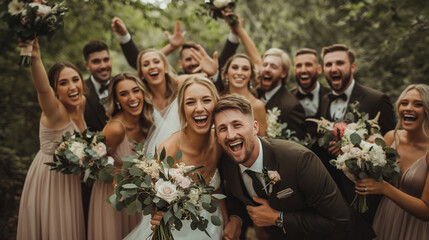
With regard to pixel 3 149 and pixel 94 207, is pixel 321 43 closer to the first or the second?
pixel 94 207

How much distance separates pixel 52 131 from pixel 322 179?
341 cm

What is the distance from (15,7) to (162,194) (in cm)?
253

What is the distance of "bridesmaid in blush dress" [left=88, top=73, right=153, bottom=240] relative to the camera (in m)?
4.09

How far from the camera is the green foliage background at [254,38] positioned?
19.2 ft

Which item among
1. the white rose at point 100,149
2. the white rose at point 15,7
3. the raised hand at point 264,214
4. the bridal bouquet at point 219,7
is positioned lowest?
the raised hand at point 264,214

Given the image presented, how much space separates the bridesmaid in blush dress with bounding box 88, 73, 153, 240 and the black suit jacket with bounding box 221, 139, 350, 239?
197 cm

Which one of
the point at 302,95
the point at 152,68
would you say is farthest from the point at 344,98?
the point at 152,68

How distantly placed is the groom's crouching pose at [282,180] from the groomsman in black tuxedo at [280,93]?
5.47 feet

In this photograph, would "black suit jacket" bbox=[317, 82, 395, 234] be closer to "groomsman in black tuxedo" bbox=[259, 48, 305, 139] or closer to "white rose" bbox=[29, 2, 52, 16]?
"groomsman in black tuxedo" bbox=[259, 48, 305, 139]

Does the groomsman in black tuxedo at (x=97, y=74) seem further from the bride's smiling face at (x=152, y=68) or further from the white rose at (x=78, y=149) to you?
the white rose at (x=78, y=149)

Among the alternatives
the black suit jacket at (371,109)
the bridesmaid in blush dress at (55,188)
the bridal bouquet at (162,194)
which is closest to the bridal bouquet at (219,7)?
the black suit jacket at (371,109)

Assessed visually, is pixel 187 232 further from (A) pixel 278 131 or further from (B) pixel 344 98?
(B) pixel 344 98

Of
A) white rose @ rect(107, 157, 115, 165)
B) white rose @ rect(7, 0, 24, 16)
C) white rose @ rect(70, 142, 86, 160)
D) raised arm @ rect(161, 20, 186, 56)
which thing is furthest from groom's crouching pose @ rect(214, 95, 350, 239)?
raised arm @ rect(161, 20, 186, 56)

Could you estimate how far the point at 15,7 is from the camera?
10.5ft
